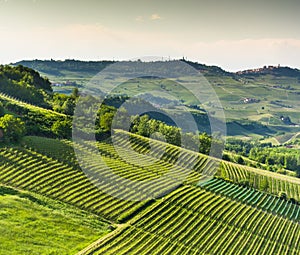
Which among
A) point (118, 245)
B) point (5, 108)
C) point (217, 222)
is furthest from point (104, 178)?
point (5, 108)

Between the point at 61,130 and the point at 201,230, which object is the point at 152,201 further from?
the point at 61,130

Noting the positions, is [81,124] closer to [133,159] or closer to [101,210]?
[133,159]

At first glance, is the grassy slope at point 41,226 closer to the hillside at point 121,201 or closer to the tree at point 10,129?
the hillside at point 121,201

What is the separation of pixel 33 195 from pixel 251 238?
101 feet

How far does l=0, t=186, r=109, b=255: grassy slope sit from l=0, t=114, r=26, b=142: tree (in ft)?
47.6

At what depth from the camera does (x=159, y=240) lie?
43938 mm

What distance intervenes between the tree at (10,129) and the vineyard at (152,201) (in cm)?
187

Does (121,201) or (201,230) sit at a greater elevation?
(121,201)

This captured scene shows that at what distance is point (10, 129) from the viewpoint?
2324 inches

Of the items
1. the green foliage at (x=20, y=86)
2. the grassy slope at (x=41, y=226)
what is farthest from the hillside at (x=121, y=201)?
the green foliage at (x=20, y=86)

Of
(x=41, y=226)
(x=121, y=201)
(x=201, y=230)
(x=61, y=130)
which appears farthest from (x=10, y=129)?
(x=201, y=230)

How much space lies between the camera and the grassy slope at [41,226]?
35656mm

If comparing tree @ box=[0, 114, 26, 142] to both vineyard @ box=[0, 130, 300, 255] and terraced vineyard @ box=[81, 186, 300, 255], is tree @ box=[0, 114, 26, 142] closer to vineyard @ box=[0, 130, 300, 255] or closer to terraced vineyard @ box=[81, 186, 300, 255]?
vineyard @ box=[0, 130, 300, 255]

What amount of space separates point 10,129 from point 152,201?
2599 cm
